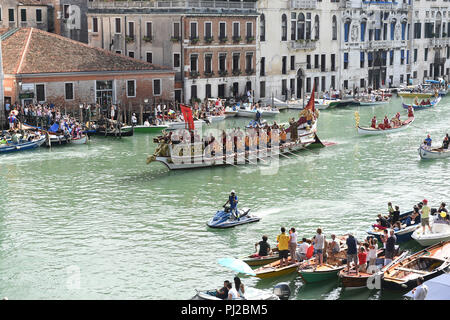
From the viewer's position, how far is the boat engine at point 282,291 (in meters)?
15.7

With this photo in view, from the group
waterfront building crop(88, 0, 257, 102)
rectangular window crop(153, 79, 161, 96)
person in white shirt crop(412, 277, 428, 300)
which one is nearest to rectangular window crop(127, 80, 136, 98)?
rectangular window crop(153, 79, 161, 96)

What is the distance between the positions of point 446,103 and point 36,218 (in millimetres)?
40392

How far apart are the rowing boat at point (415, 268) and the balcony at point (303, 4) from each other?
36.8m

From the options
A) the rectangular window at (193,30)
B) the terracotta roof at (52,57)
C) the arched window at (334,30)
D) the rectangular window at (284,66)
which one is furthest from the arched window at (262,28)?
the terracotta roof at (52,57)

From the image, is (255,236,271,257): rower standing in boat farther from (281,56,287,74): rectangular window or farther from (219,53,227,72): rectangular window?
(281,56,287,74): rectangular window

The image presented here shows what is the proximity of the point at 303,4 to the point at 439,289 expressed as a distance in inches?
1617

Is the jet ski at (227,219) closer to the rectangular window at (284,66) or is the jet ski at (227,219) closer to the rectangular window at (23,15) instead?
the rectangular window at (23,15)

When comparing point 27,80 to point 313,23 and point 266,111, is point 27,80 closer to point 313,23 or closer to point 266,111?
point 266,111

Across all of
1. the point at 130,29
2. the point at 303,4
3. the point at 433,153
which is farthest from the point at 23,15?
the point at 433,153

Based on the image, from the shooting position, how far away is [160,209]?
77.2 ft

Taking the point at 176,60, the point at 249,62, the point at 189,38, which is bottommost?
the point at 249,62

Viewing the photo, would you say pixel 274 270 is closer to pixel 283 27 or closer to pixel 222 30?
pixel 222 30

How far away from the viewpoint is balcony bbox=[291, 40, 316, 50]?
2096 inches
